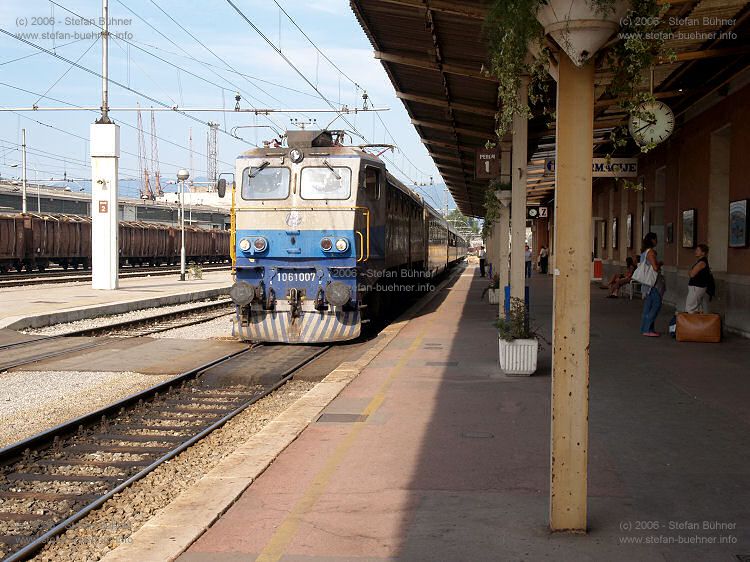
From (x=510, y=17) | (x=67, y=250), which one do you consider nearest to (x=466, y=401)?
(x=510, y=17)

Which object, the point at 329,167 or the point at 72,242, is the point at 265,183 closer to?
the point at 329,167

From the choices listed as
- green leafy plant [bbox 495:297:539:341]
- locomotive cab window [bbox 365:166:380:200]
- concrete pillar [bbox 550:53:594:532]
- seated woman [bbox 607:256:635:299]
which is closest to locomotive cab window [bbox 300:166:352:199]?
locomotive cab window [bbox 365:166:380:200]

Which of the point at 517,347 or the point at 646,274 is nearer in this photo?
the point at 517,347

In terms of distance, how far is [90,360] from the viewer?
1174cm

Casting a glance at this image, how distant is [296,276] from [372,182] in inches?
91.8

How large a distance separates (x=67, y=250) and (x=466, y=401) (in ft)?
116

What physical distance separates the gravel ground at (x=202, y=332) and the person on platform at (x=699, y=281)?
26.7 feet

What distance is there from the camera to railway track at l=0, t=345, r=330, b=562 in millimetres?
5370

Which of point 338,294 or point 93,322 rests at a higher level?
point 338,294

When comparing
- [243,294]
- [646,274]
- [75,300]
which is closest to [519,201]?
[646,274]

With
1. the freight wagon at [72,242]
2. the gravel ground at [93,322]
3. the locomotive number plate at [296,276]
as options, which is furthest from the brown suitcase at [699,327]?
the freight wagon at [72,242]

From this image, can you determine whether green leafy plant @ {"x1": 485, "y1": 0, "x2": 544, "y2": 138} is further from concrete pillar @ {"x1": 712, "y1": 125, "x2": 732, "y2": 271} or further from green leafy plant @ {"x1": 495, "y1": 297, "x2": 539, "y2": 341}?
concrete pillar @ {"x1": 712, "y1": 125, "x2": 732, "y2": 271}

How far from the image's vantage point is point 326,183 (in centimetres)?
1359

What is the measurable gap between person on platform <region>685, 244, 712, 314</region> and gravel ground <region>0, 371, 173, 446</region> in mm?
8416
